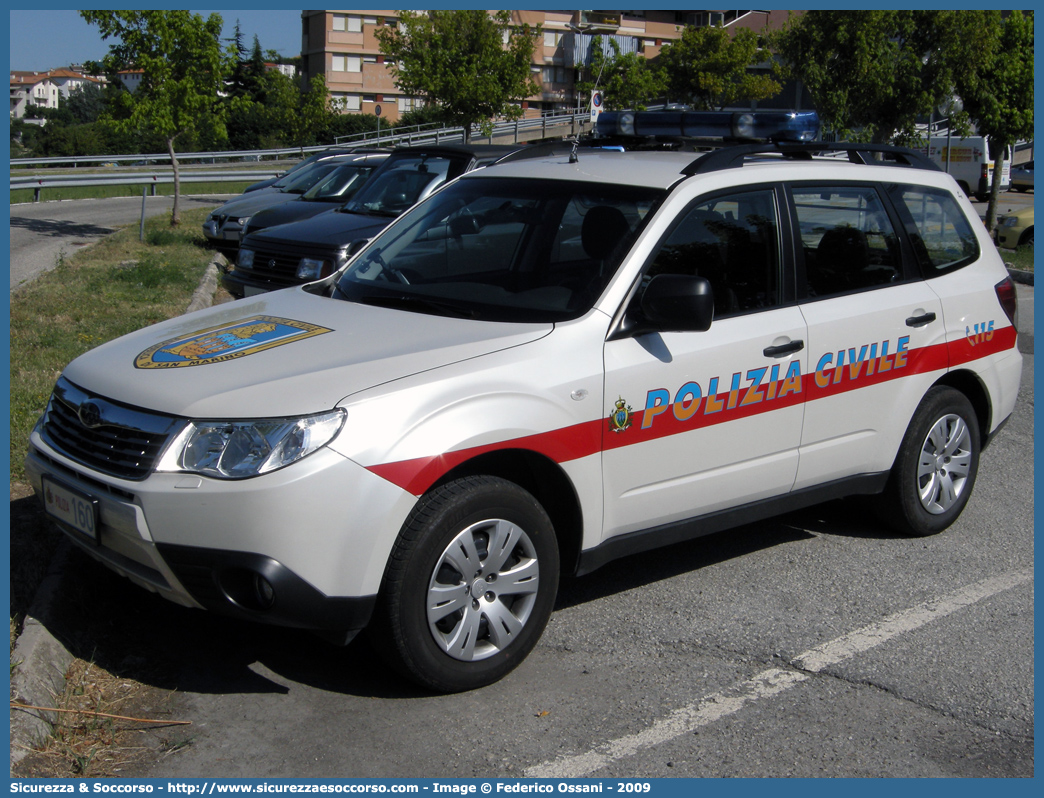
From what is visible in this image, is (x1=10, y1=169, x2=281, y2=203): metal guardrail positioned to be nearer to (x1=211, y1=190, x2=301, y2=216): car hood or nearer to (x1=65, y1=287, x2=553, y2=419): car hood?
(x1=211, y1=190, x2=301, y2=216): car hood

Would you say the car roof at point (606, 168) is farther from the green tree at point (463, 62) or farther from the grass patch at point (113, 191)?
the grass patch at point (113, 191)

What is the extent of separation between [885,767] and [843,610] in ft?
4.20

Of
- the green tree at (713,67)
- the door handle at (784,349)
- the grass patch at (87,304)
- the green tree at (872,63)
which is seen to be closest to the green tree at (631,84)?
the green tree at (713,67)

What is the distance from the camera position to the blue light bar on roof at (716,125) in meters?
5.52

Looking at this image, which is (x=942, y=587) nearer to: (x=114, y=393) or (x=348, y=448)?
(x=348, y=448)

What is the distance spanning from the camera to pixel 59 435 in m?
3.87

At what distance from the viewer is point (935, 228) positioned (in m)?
5.45

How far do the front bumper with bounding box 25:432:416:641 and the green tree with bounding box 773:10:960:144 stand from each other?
1780 cm

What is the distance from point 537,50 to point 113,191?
145 ft

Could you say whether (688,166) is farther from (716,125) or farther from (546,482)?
(546,482)

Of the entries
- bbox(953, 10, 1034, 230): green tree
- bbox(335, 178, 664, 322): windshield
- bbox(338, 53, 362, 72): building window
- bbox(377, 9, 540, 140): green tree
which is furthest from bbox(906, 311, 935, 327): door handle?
bbox(338, 53, 362, 72): building window

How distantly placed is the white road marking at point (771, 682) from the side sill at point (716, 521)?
2.11ft

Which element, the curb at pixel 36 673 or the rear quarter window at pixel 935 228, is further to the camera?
the rear quarter window at pixel 935 228

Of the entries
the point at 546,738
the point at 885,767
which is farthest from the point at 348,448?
the point at 885,767
